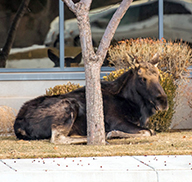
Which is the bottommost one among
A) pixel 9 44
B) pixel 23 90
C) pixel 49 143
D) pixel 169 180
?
pixel 169 180

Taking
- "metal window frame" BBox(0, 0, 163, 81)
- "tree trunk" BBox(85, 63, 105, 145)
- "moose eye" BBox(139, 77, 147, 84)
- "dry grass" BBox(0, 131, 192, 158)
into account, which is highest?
"metal window frame" BBox(0, 0, 163, 81)

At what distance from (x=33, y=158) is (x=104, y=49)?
2.24 metres

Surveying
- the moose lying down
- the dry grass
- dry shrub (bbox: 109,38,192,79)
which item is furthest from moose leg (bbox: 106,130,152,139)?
dry shrub (bbox: 109,38,192,79)

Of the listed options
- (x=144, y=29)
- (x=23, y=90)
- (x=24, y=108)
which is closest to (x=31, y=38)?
(x=23, y=90)

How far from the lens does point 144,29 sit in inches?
464

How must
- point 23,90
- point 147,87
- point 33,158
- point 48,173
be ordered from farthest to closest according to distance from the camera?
1. point 23,90
2. point 147,87
3. point 33,158
4. point 48,173

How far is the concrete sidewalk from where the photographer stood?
15.0ft

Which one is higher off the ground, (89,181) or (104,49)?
(104,49)

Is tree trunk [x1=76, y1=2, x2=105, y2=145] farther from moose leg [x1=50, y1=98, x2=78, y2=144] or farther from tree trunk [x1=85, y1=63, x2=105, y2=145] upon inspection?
moose leg [x1=50, y1=98, x2=78, y2=144]

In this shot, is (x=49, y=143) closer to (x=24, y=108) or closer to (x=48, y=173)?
(x=24, y=108)

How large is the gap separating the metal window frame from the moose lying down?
111 inches

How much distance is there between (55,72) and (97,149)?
5.16 metres

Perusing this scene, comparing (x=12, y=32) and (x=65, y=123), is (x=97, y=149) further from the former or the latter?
(x=12, y=32)

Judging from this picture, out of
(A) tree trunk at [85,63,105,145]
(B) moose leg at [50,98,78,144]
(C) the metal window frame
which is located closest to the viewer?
(A) tree trunk at [85,63,105,145]
